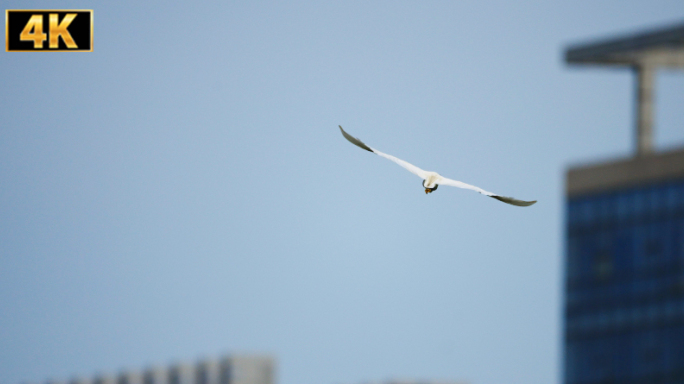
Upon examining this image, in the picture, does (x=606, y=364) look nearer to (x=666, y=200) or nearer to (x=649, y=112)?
(x=666, y=200)

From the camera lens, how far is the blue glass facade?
11675 cm

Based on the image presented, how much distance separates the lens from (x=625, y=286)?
122562 mm

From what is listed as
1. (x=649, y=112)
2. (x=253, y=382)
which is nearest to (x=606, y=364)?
(x=649, y=112)

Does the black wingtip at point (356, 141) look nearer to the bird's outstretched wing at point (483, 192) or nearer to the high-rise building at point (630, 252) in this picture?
the bird's outstretched wing at point (483, 192)

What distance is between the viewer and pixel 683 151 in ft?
388

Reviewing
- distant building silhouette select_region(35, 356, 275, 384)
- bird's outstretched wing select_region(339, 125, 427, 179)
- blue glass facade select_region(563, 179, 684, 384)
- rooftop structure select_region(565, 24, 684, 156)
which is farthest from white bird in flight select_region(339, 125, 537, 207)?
distant building silhouette select_region(35, 356, 275, 384)

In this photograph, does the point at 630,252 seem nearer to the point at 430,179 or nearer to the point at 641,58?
the point at 641,58

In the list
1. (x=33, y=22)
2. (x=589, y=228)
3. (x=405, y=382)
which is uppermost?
(x=33, y=22)

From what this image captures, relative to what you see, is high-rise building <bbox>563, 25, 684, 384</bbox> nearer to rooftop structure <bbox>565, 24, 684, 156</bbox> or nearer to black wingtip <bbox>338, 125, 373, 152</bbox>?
rooftop structure <bbox>565, 24, 684, 156</bbox>

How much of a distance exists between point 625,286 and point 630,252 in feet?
9.92

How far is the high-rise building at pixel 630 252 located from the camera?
117000 millimetres

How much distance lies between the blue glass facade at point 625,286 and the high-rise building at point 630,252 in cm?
9

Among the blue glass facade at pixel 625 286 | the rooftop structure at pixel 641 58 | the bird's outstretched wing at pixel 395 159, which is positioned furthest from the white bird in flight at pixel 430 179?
the rooftop structure at pixel 641 58

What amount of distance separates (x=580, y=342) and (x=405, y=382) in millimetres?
33961
